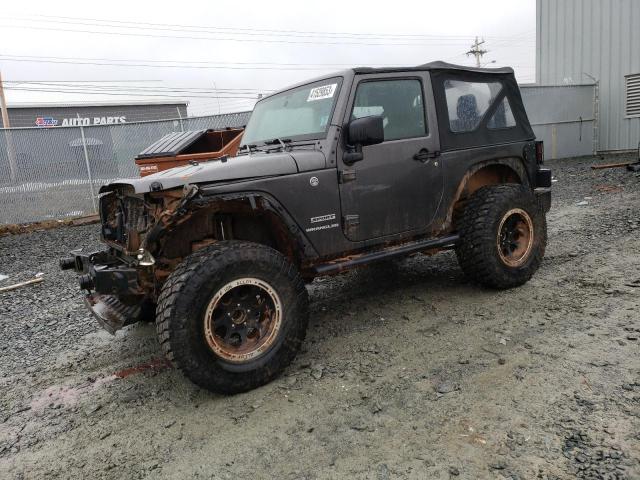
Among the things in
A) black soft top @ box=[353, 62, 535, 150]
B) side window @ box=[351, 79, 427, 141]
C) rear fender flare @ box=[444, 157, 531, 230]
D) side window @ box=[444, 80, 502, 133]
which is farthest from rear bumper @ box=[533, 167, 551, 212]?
side window @ box=[351, 79, 427, 141]

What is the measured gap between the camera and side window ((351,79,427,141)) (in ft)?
12.2

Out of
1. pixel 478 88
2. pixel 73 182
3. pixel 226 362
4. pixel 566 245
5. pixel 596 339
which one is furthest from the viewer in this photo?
pixel 73 182

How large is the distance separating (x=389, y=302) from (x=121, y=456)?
2651 mm

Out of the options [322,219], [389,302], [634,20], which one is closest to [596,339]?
[389,302]

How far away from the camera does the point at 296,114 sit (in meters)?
3.96

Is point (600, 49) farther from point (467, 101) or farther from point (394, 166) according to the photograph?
point (394, 166)

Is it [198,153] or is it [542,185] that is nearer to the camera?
[542,185]

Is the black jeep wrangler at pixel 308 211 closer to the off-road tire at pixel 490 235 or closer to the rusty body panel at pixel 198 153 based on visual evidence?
the off-road tire at pixel 490 235

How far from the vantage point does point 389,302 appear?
4.44 m

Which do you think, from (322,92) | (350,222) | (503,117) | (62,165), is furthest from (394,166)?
(62,165)

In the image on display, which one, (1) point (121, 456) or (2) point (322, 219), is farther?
(2) point (322, 219)

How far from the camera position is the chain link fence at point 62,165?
1075 centimetres

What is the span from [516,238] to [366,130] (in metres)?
2.17

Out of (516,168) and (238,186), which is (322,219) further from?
(516,168)
